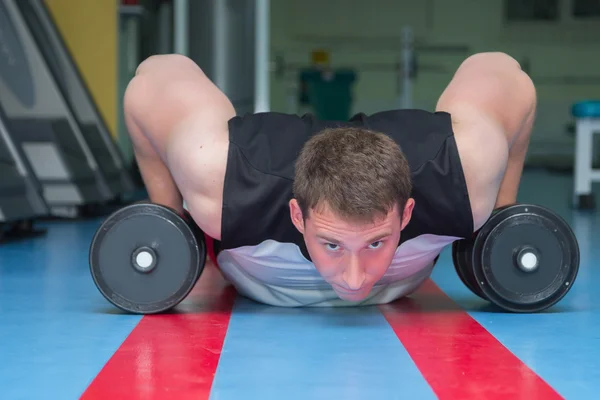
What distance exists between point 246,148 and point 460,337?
73 centimetres

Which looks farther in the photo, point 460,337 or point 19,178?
point 19,178

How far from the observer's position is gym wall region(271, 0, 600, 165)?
13.2 meters

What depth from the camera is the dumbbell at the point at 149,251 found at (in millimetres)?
2416

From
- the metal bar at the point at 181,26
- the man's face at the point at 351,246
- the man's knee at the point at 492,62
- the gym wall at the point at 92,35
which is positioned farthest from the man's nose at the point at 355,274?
the gym wall at the point at 92,35

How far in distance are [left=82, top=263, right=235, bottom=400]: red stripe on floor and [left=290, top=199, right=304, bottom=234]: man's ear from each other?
1.14ft

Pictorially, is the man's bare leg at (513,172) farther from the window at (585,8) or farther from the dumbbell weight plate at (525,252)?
the window at (585,8)

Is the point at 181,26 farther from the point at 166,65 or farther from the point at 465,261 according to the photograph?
the point at 465,261

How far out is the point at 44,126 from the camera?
5.48 m

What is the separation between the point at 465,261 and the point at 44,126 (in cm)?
365

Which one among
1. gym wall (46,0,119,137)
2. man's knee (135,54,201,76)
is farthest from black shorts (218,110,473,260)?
gym wall (46,0,119,137)

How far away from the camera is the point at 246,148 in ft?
7.40

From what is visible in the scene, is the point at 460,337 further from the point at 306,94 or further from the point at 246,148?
the point at 306,94

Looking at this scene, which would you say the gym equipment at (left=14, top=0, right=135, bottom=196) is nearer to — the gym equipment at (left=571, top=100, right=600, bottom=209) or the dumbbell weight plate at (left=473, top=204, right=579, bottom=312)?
the gym equipment at (left=571, top=100, right=600, bottom=209)

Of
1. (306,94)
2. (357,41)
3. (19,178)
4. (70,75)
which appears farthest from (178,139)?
(357,41)
